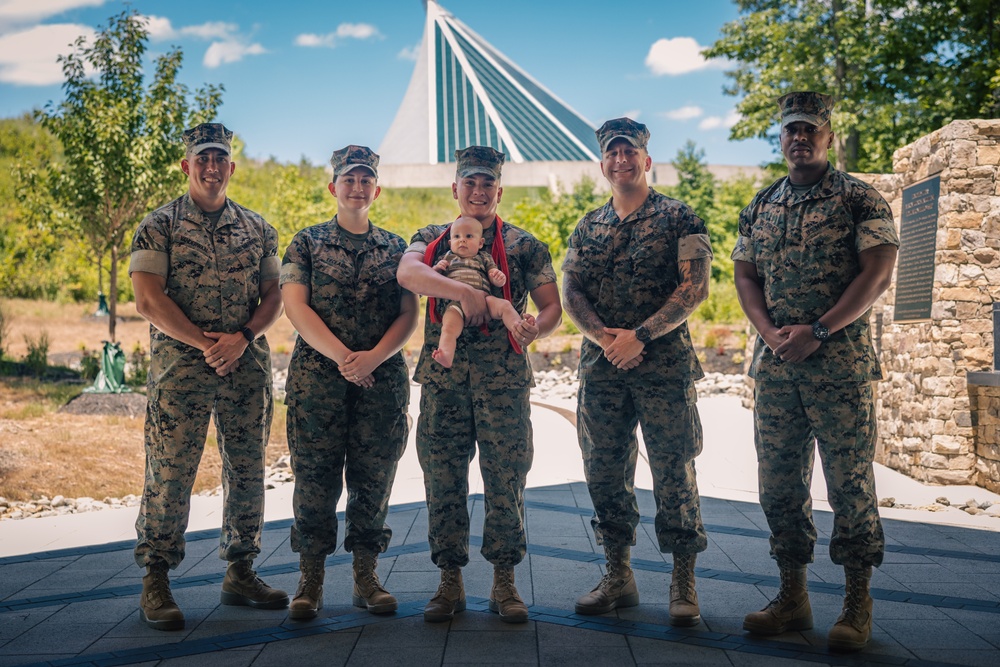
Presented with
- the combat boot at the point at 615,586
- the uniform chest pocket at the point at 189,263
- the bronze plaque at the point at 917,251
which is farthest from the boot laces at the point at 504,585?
the bronze plaque at the point at 917,251

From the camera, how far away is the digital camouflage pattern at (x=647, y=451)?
354cm

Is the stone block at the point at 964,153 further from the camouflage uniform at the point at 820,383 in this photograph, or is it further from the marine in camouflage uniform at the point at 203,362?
the marine in camouflage uniform at the point at 203,362

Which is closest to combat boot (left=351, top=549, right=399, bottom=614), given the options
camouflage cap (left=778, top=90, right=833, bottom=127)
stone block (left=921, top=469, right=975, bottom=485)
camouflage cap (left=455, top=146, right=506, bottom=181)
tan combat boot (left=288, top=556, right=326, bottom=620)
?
tan combat boot (left=288, top=556, right=326, bottom=620)

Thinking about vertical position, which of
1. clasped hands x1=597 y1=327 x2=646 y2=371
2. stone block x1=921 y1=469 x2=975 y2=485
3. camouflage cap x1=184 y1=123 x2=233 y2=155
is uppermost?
camouflage cap x1=184 y1=123 x2=233 y2=155

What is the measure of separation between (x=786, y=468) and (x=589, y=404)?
84 centimetres

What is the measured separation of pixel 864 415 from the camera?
10.7 ft

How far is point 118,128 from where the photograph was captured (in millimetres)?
11023

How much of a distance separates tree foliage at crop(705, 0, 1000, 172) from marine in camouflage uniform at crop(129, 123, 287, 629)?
1139 centimetres

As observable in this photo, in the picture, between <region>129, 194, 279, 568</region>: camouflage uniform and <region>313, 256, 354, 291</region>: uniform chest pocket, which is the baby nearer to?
<region>313, 256, 354, 291</region>: uniform chest pocket

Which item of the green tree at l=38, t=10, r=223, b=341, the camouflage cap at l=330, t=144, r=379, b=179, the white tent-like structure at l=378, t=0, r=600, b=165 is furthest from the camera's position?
the white tent-like structure at l=378, t=0, r=600, b=165

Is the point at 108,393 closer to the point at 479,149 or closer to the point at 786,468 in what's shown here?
the point at 479,149

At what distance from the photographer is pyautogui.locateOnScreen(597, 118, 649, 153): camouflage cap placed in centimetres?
361

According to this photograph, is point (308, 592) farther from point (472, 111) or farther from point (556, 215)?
point (472, 111)

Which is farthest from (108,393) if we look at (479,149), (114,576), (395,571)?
(479,149)
